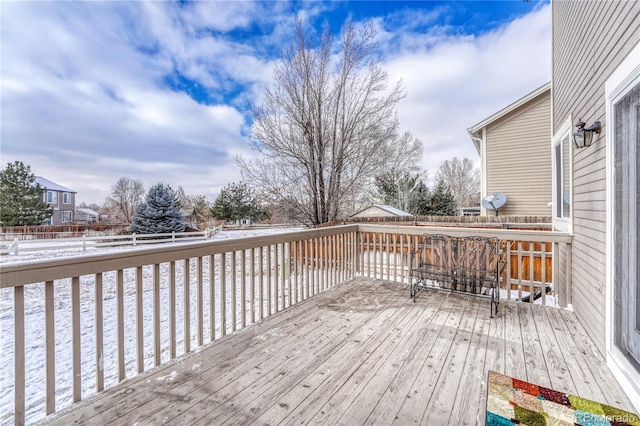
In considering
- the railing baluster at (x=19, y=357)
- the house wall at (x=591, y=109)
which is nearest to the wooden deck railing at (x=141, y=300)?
the railing baluster at (x=19, y=357)

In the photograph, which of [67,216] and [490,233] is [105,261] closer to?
[490,233]

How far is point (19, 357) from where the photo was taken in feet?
4.80

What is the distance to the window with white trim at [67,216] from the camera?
20481 millimetres

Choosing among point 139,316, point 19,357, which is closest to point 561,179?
point 139,316

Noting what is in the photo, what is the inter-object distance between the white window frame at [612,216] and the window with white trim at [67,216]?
27.7 m

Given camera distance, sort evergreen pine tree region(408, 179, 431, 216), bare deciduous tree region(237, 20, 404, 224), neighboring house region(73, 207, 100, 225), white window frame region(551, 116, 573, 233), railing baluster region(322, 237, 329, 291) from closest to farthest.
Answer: white window frame region(551, 116, 573, 233)
railing baluster region(322, 237, 329, 291)
bare deciduous tree region(237, 20, 404, 224)
evergreen pine tree region(408, 179, 431, 216)
neighboring house region(73, 207, 100, 225)

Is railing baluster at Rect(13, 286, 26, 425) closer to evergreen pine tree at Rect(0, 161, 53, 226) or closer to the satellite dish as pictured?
the satellite dish

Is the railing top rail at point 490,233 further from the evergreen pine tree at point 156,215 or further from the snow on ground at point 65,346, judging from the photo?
the evergreen pine tree at point 156,215

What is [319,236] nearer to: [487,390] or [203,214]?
[487,390]

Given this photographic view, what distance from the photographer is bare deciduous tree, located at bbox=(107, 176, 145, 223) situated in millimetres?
22934

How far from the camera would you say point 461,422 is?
1.54m

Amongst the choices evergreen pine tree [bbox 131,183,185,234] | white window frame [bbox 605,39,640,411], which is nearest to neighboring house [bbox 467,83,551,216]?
white window frame [bbox 605,39,640,411]

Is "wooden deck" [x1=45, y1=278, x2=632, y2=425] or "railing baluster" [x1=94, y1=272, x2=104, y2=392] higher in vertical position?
"railing baluster" [x1=94, y1=272, x2=104, y2=392]

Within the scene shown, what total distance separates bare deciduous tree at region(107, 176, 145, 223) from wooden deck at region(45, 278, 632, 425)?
24413 millimetres
